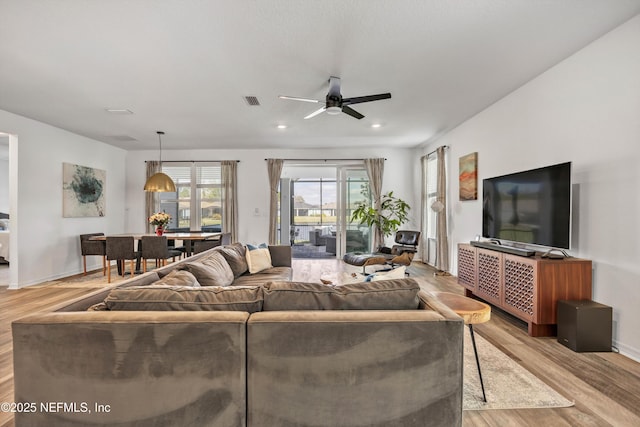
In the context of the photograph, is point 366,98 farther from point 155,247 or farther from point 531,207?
point 155,247

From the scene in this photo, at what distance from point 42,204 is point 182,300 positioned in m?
5.33

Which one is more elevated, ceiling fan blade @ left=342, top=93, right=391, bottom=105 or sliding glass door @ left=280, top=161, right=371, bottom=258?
ceiling fan blade @ left=342, top=93, right=391, bottom=105

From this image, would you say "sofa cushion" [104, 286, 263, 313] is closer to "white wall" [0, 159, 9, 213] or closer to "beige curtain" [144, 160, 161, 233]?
"beige curtain" [144, 160, 161, 233]

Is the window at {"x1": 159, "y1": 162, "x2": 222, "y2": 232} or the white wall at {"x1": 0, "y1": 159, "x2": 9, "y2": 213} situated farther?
the white wall at {"x1": 0, "y1": 159, "x2": 9, "y2": 213}

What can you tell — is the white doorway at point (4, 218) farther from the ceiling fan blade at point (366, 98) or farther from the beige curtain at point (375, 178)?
the beige curtain at point (375, 178)

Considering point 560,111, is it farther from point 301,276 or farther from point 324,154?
point 324,154

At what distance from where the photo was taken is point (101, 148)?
656 cm

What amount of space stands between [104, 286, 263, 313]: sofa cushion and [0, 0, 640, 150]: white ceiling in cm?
192

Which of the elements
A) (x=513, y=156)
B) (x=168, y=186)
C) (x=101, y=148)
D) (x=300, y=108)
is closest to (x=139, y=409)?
(x=300, y=108)

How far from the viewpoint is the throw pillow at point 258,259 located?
3808 millimetres

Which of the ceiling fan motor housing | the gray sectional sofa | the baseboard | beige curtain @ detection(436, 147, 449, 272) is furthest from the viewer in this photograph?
beige curtain @ detection(436, 147, 449, 272)

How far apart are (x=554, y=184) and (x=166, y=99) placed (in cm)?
445

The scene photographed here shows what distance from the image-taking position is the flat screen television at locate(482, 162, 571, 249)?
2.90 metres

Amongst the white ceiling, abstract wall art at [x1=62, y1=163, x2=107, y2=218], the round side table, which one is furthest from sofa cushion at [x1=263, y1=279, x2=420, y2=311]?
abstract wall art at [x1=62, y1=163, x2=107, y2=218]
